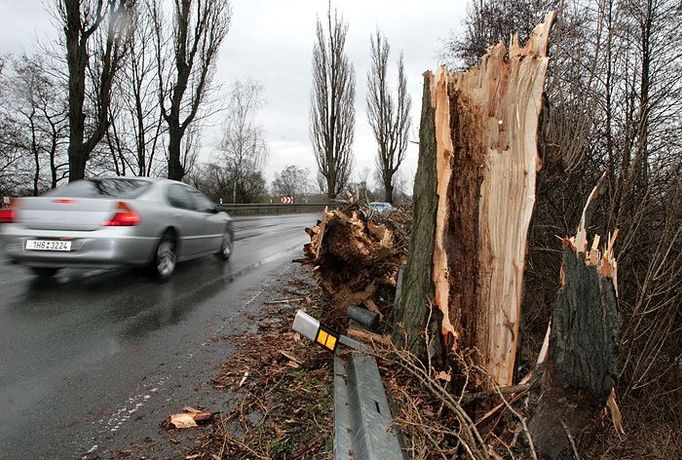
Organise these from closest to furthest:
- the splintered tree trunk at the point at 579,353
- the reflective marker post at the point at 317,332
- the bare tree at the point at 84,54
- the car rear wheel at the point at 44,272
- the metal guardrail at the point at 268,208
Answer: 1. the splintered tree trunk at the point at 579,353
2. the reflective marker post at the point at 317,332
3. the car rear wheel at the point at 44,272
4. the bare tree at the point at 84,54
5. the metal guardrail at the point at 268,208

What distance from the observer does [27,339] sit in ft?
11.8

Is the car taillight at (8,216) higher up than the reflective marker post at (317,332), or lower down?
higher up

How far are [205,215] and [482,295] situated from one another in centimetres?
584

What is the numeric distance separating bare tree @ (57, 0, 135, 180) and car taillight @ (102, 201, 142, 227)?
10443 millimetres

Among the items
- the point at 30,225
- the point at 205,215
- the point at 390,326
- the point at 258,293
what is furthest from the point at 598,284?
the point at 205,215

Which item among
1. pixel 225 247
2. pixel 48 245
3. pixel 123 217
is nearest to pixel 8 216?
pixel 48 245

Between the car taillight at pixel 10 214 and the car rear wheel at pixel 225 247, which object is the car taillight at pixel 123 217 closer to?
the car taillight at pixel 10 214

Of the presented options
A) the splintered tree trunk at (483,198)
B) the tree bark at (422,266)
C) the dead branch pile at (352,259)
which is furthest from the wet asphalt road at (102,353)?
the splintered tree trunk at (483,198)

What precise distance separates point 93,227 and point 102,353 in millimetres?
2343

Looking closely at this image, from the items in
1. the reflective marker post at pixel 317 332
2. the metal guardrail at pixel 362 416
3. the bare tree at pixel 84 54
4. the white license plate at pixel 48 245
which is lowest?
the metal guardrail at pixel 362 416

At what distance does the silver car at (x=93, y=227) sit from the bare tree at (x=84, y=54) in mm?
9826

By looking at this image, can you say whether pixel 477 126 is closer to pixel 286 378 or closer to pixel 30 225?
pixel 286 378

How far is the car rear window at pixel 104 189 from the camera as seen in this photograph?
18.4 ft

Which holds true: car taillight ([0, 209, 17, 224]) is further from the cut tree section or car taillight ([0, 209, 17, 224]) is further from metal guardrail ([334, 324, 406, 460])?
the cut tree section
